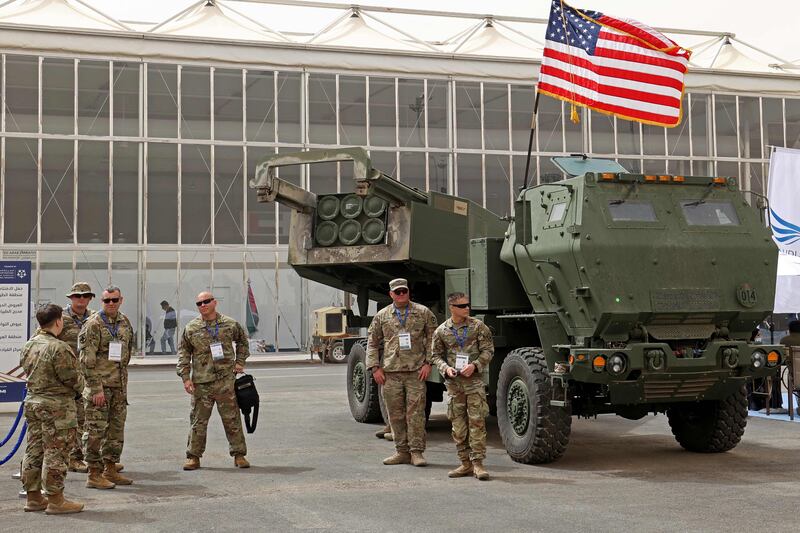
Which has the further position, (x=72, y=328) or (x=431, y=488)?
(x=72, y=328)

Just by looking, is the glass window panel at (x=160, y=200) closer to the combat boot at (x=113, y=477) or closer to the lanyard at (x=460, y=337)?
the combat boot at (x=113, y=477)

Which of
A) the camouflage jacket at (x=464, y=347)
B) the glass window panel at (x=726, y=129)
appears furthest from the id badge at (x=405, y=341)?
the glass window panel at (x=726, y=129)

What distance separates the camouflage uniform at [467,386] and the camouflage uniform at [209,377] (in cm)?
211

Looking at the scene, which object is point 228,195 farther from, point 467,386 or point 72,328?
point 467,386

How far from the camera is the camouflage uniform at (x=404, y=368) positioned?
10.3 meters

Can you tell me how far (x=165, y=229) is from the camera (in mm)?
34312

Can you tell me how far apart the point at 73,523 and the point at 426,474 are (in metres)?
3.45

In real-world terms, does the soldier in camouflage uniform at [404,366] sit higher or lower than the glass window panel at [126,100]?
lower

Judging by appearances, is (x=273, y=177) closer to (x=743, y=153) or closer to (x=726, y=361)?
(x=726, y=361)

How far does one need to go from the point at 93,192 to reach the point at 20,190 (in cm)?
233

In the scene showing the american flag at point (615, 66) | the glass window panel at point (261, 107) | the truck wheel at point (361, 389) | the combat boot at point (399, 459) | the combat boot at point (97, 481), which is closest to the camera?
the combat boot at point (97, 481)

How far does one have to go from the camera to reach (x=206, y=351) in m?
10.2

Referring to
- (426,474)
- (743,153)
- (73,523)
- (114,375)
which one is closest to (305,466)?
(426,474)

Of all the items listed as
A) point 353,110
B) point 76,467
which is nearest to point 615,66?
point 76,467
